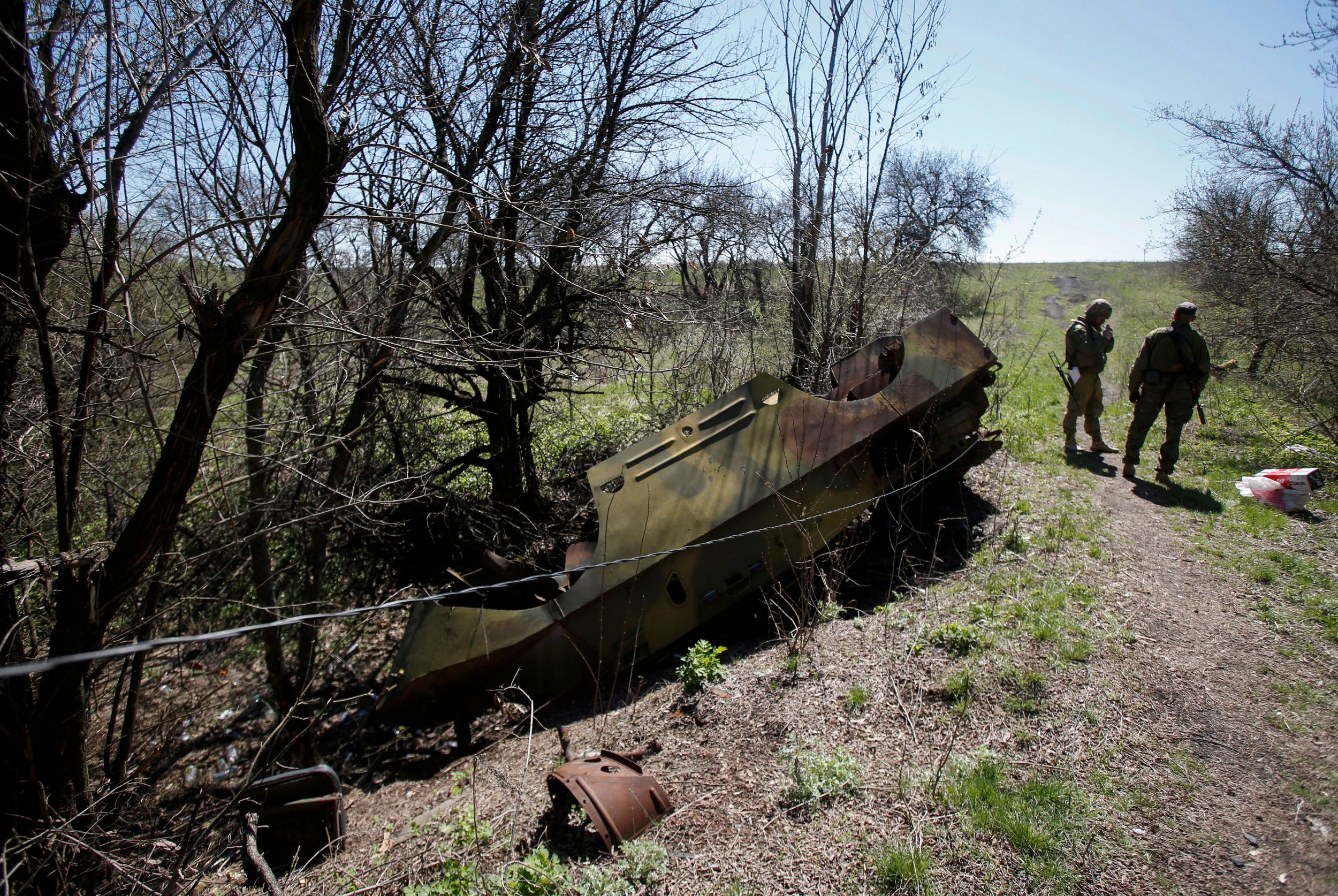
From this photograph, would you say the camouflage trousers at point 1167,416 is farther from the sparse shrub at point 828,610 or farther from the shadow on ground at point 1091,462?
the sparse shrub at point 828,610

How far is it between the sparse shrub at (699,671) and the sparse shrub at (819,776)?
976mm

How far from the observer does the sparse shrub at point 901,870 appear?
292 centimetres

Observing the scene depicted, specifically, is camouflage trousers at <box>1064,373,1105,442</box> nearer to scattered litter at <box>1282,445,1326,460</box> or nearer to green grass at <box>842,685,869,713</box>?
scattered litter at <box>1282,445,1326,460</box>

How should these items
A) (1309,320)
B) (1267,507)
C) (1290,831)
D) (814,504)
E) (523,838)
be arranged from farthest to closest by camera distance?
(1309,320) → (1267,507) → (814,504) → (523,838) → (1290,831)

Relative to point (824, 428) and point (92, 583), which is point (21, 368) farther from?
point (824, 428)

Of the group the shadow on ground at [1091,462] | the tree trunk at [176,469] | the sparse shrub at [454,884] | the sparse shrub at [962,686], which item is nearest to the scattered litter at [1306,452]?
the shadow on ground at [1091,462]

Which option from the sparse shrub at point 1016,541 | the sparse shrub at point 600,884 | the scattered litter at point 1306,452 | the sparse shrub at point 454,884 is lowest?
the sparse shrub at point 454,884

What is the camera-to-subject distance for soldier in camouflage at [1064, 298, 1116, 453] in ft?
28.9

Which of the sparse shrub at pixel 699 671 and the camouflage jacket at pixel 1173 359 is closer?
the sparse shrub at pixel 699 671

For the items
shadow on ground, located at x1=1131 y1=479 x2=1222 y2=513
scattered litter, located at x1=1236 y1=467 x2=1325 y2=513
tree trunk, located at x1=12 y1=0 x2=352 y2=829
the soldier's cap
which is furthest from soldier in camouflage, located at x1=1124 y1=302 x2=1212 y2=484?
tree trunk, located at x1=12 y1=0 x2=352 y2=829

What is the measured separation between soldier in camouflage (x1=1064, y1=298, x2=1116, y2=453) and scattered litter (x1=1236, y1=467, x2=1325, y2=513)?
1.79 meters

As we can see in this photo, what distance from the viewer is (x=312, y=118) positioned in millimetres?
3338

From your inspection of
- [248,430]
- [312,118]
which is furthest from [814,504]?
[248,430]

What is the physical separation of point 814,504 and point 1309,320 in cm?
918
